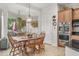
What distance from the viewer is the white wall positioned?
7.34 feet

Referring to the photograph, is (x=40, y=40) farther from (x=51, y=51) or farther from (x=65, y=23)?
(x=65, y=23)

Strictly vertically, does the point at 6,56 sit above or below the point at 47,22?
below

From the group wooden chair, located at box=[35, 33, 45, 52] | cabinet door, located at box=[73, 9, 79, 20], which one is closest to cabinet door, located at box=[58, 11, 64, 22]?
cabinet door, located at box=[73, 9, 79, 20]

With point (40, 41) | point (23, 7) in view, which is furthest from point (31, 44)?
point (23, 7)

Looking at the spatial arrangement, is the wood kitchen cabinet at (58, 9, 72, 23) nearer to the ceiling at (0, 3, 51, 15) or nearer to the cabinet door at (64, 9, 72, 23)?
the cabinet door at (64, 9, 72, 23)

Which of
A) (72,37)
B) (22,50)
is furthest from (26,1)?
(72,37)

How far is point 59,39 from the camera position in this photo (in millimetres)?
2266

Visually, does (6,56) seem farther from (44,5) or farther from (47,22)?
(44,5)

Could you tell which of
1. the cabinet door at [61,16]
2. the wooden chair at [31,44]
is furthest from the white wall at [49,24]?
the wooden chair at [31,44]

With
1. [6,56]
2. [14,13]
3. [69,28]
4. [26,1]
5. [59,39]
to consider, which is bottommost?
[6,56]

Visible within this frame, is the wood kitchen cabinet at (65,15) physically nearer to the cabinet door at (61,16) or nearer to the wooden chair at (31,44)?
the cabinet door at (61,16)

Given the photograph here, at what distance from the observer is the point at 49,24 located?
2262mm

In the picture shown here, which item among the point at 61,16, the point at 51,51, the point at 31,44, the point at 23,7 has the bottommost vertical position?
the point at 51,51

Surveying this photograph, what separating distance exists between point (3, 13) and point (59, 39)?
96cm
